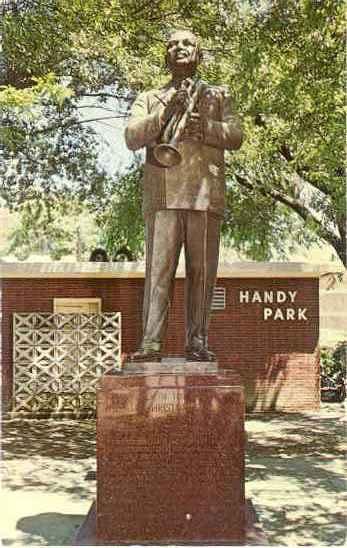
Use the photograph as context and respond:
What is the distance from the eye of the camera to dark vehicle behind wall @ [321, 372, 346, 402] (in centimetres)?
1584

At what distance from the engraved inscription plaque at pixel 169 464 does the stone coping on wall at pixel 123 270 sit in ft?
31.0

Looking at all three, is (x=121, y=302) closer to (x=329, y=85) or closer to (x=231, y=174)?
(x=231, y=174)

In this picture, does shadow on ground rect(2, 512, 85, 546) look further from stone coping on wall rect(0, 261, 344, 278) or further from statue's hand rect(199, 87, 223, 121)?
stone coping on wall rect(0, 261, 344, 278)

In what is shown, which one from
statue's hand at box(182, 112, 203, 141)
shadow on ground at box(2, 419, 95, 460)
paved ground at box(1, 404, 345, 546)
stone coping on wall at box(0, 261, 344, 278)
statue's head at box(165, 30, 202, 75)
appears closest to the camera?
statue's hand at box(182, 112, 203, 141)

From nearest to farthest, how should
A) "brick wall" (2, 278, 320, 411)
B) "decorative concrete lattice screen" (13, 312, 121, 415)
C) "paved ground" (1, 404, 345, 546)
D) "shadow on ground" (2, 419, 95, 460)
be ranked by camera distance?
"paved ground" (1, 404, 345, 546) → "shadow on ground" (2, 419, 95, 460) → "decorative concrete lattice screen" (13, 312, 121, 415) → "brick wall" (2, 278, 320, 411)

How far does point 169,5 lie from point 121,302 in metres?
5.60

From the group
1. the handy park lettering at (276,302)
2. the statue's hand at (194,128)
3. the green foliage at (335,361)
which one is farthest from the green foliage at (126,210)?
the statue's hand at (194,128)

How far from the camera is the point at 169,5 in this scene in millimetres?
12055

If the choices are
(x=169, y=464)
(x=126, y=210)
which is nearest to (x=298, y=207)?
(x=126, y=210)

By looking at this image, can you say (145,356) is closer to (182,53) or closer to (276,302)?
(182,53)

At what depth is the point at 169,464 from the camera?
194 inches

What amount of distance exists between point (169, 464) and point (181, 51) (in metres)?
2.88

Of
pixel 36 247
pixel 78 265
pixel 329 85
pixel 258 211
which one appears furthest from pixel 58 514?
pixel 36 247

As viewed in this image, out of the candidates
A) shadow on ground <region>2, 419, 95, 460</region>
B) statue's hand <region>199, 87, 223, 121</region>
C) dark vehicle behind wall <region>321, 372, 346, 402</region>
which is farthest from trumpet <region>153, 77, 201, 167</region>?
dark vehicle behind wall <region>321, 372, 346, 402</region>
